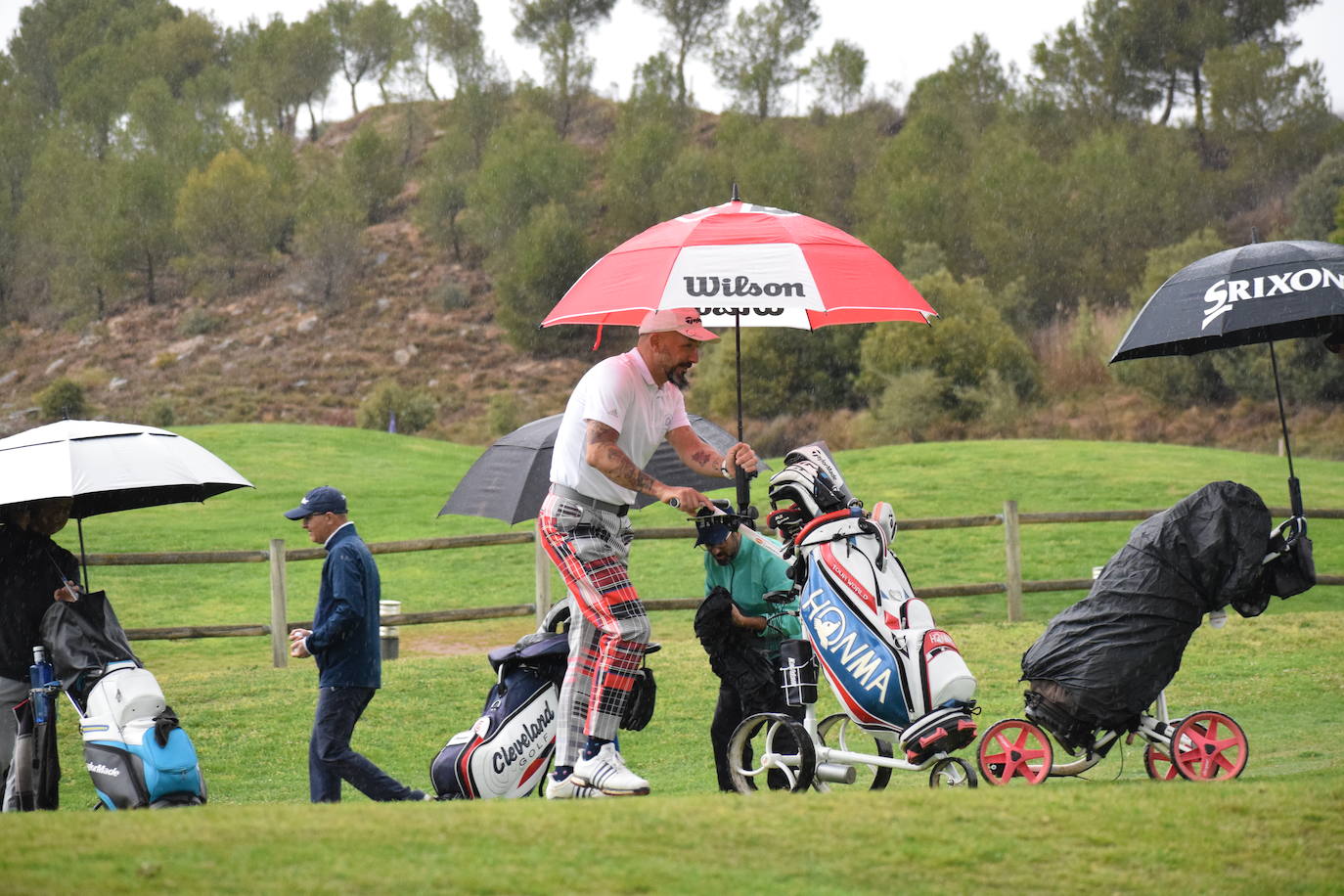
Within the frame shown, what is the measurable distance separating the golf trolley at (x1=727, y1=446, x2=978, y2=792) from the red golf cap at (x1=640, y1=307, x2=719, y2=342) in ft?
2.15

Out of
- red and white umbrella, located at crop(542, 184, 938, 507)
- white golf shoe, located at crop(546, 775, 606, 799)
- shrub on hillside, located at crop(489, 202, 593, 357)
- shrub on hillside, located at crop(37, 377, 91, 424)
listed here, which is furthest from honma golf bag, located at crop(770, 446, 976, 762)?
shrub on hillside, located at crop(489, 202, 593, 357)

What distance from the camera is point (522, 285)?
2549 inches

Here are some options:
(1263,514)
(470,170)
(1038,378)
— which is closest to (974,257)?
(1038,378)

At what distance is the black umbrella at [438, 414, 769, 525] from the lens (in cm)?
862

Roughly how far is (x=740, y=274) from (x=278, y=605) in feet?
25.4

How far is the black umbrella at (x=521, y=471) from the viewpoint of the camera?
8.62 metres

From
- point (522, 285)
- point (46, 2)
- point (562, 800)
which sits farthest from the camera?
point (46, 2)

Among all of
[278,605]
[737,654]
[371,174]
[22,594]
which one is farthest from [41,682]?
[371,174]

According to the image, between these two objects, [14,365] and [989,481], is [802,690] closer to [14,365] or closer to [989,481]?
[989,481]

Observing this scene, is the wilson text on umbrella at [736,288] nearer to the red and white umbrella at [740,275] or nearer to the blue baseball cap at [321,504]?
the red and white umbrella at [740,275]

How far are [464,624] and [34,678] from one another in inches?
462

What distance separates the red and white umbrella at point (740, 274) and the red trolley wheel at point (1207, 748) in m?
1.98

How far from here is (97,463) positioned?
241 inches

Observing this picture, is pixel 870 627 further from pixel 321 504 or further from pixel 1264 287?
pixel 321 504
